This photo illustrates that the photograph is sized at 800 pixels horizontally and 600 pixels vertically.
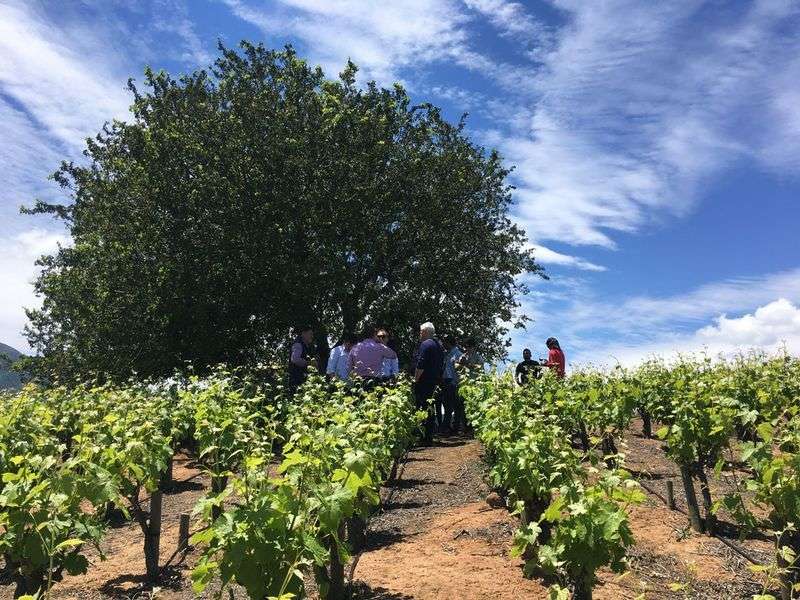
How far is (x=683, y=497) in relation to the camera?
26.1ft

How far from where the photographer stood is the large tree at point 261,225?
63.2 ft

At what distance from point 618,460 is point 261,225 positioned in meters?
16.7

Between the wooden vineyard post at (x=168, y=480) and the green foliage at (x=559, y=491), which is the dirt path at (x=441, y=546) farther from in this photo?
Answer: the wooden vineyard post at (x=168, y=480)

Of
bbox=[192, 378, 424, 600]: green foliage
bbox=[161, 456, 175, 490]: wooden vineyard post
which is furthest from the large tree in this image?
bbox=[192, 378, 424, 600]: green foliage

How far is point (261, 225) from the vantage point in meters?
19.3

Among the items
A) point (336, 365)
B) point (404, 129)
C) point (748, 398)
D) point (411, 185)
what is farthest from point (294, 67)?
point (748, 398)

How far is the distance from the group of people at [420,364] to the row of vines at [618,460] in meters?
0.79

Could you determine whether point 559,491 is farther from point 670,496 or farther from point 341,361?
point 341,361

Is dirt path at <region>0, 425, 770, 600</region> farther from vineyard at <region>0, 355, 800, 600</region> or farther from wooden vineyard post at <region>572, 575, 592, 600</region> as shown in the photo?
wooden vineyard post at <region>572, 575, 592, 600</region>

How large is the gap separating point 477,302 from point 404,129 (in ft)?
21.7

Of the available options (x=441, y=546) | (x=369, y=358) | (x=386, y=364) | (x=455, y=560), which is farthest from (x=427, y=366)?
(x=455, y=560)

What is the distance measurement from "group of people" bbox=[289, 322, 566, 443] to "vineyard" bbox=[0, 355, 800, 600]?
958 mm

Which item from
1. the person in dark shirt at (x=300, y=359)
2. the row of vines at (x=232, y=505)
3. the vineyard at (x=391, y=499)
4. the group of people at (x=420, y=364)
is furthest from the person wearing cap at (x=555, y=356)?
the row of vines at (x=232, y=505)

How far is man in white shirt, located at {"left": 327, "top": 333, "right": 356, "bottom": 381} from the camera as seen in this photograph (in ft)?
37.5
